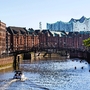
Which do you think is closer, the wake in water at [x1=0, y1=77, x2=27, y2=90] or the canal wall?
the wake in water at [x1=0, y1=77, x2=27, y2=90]

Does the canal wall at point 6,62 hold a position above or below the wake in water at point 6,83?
above

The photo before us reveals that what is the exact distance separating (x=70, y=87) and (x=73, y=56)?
126385 mm

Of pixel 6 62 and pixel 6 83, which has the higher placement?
pixel 6 62

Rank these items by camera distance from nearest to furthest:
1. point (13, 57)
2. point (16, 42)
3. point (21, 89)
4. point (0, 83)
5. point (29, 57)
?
point (21, 89)
point (0, 83)
point (13, 57)
point (29, 57)
point (16, 42)

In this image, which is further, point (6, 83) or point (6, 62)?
point (6, 62)

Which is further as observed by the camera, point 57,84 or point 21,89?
point 57,84

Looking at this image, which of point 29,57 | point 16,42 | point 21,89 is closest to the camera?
point 21,89

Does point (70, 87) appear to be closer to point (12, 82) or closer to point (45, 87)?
point (45, 87)

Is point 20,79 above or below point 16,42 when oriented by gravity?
below

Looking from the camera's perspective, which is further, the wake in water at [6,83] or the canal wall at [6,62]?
the canal wall at [6,62]

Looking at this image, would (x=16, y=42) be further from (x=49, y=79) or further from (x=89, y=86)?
(x=89, y=86)

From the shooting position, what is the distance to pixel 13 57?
130 m

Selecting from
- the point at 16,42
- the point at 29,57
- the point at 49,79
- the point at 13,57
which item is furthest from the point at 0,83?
the point at 16,42

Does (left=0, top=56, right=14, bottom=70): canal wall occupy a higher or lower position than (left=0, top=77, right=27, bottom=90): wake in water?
higher
